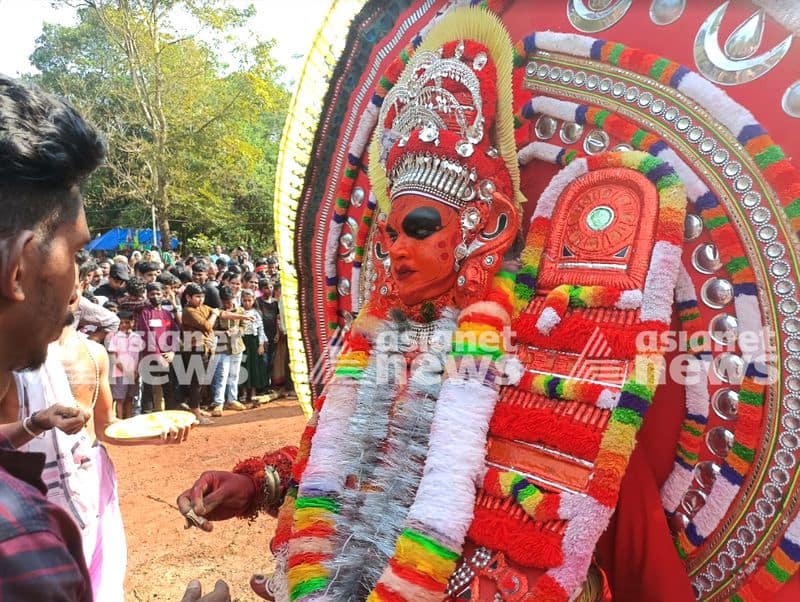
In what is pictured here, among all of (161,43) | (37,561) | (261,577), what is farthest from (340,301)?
(161,43)

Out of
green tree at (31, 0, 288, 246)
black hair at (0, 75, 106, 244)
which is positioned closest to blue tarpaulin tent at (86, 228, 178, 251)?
green tree at (31, 0, 288, 246)

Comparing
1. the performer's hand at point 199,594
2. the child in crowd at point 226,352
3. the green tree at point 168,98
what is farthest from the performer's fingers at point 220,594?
the green tree at point 168,98

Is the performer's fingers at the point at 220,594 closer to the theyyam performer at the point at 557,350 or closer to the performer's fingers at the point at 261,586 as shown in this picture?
the theyyam performer at the point at 557,350

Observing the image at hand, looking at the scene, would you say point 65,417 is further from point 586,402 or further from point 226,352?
point 226,352

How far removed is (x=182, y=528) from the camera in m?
4.78

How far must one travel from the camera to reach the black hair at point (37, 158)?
3.59ft

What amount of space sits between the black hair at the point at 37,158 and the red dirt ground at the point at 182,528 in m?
3.46

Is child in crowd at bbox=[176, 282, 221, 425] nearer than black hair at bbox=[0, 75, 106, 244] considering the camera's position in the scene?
No

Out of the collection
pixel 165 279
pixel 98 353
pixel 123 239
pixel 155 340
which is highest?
pixel 123 239

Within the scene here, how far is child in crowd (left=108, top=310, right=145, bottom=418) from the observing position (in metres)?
6.26

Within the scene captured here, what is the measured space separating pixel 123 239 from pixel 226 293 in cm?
1598

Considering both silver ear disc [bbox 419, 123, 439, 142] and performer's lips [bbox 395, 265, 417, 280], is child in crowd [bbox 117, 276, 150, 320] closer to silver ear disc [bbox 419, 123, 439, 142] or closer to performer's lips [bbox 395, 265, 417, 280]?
performer's lips [bbox 395, 265, 417, 280]

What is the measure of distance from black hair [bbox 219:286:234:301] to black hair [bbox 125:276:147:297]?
1.14 meters

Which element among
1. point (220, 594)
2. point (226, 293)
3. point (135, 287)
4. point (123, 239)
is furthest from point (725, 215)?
point (123, 239)
